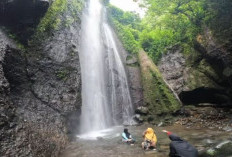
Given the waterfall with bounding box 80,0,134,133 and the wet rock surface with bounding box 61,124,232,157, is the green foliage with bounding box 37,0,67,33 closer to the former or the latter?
the waterfall with bounding box 80,0,134,133

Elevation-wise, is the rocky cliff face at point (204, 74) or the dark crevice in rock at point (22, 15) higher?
the dark crevice in rock at point (22, 15)

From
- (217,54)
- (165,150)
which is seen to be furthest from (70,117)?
(217,54)

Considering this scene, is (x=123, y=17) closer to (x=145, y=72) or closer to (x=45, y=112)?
(x=145, y=72)

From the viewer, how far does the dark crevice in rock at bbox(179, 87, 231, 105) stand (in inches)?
579

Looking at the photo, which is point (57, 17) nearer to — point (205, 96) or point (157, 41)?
point (205, 96)

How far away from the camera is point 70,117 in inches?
428

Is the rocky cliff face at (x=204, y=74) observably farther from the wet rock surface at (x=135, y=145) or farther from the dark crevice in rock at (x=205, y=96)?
the wet rock surface at (x=135, y=145)

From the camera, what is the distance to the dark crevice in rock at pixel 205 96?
14.7 m

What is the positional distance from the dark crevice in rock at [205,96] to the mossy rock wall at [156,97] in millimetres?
1362

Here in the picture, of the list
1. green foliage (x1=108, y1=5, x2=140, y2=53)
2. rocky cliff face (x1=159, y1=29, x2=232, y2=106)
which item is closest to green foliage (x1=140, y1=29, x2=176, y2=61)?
green foliage (x1=108, y1=5, x2=140, y2=53)

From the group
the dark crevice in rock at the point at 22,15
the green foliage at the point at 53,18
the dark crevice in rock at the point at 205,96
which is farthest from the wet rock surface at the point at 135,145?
the green foliage at the point at 53,18

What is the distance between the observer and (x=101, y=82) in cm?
1612

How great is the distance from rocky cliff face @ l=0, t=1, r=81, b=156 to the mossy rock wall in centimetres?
607

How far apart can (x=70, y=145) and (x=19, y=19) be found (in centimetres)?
679
